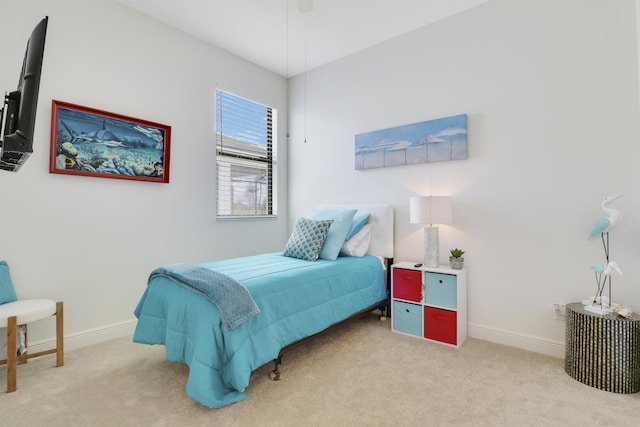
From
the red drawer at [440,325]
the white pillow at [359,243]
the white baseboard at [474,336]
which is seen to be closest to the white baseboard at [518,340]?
the white baseboard at [474,336]

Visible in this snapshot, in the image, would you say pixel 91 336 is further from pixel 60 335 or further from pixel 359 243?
pixel 359 243

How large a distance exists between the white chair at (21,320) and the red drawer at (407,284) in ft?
8.36

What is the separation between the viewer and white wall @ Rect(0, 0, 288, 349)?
7.56 feet

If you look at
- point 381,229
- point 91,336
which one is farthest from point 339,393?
point 91,336

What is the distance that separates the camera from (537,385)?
1943 mm

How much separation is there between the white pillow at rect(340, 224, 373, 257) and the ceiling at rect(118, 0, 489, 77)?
1.95m

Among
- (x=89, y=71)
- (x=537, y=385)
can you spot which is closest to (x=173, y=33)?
(x=89, y=71)

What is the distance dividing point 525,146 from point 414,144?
2.99ft

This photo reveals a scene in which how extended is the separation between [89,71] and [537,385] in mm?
3926

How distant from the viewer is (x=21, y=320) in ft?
6.30

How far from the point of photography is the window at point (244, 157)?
3574mm

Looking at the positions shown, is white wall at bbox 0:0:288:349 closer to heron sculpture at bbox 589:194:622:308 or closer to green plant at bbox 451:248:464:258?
green plant at bbox 451:248:464:258

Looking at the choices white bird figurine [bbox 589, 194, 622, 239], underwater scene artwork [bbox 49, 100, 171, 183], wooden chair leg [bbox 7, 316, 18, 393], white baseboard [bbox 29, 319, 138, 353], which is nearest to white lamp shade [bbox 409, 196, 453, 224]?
white bird figurine [bbox 589, 194, 622, 239]

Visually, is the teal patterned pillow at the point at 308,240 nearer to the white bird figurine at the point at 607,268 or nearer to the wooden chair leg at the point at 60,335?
the wooden chair leg at the point at 60,335
